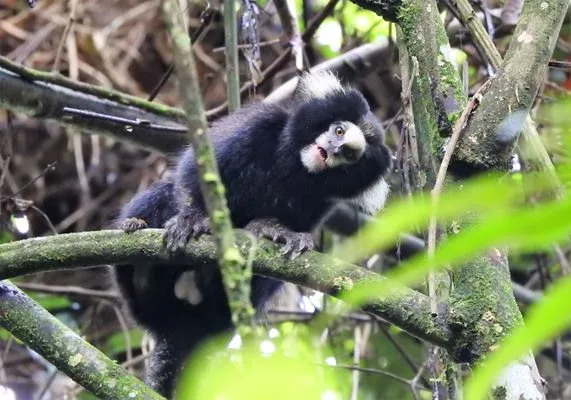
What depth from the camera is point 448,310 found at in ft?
7.92

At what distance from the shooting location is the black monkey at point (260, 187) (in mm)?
4004

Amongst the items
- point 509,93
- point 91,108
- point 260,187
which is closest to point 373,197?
point 260,187

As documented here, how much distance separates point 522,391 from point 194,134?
60.1 inches

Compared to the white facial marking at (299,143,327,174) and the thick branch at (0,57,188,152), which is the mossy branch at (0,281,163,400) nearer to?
the thick branch at (0,57,188,152)

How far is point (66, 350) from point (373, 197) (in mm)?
1922

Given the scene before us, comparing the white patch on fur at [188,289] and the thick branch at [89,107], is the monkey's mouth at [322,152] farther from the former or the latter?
the white patch on fur at [188,289]

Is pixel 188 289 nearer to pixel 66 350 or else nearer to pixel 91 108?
pixel 91 108

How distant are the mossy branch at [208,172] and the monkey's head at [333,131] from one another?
10.1 ft

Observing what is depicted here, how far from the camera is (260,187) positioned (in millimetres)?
4016

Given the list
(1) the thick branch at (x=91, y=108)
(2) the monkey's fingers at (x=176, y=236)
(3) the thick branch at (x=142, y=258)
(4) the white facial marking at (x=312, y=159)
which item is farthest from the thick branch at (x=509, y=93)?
(1) the thick branch at (x=91, y=108)

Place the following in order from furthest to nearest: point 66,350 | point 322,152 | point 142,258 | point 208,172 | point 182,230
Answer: point 322,152
point 182,230
point 142,258
point 66,350
point 208,172

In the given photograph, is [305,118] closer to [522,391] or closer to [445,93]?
[445,93]

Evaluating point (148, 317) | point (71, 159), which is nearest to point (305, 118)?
point (148, 317)

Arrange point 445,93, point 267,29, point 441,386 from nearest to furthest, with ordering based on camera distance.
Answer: point 445,93
point 441,386
point 267,29
